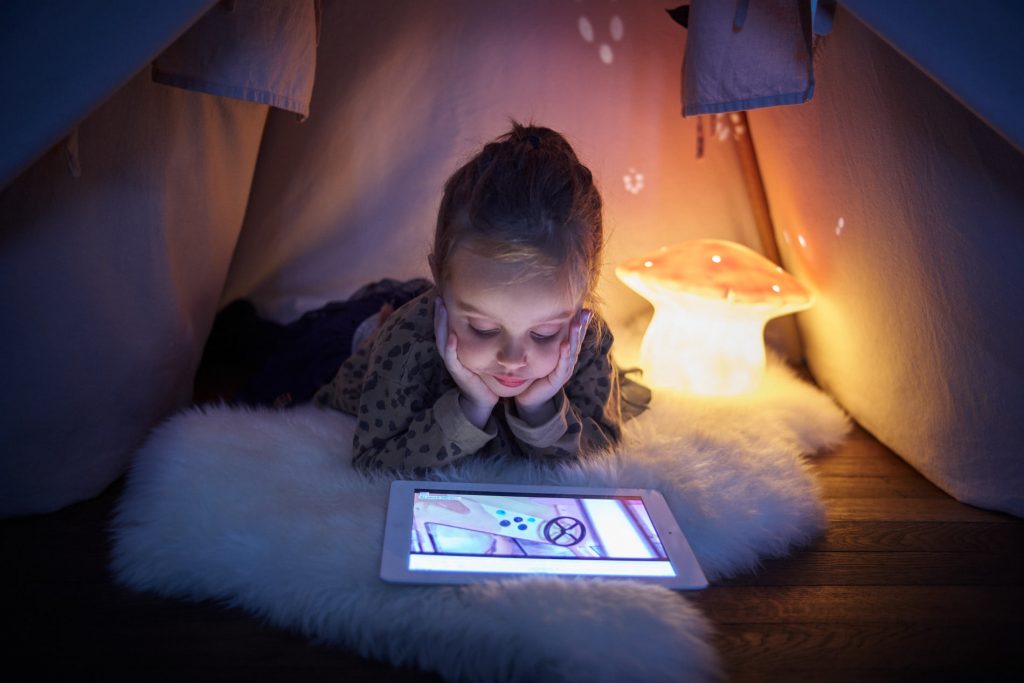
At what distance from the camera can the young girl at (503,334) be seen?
3.82ft

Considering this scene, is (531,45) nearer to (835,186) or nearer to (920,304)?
(835,186)

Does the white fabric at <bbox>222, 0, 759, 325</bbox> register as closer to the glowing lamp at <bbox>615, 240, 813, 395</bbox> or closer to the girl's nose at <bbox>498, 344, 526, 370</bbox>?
the glowing lamp at <bbox>615, 240, 813, 395</bbox>

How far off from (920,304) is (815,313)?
41 cm

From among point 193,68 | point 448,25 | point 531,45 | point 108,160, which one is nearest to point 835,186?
point 531,45

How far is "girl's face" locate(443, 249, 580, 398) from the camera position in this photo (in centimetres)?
115

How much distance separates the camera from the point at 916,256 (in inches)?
57.9

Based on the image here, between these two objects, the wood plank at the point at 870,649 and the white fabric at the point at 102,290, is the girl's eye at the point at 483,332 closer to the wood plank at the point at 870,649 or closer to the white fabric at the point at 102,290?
the wood plank at the point at 870,649

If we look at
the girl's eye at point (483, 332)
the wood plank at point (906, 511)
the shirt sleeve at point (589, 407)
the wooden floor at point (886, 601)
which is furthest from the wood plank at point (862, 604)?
the girl's eye at point (483, 332)

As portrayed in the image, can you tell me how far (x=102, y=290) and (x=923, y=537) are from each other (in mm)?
1324

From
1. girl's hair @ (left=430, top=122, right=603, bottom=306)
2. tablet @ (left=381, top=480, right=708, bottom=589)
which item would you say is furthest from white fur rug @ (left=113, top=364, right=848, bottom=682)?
girl's hair @ (left=430, top=122, right=603, bottom=306)

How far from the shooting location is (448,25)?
1995mm

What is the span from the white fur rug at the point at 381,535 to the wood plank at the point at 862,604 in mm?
48

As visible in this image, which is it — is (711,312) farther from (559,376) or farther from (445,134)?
(445,134)

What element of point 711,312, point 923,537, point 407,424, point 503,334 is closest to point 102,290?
point 407,424
